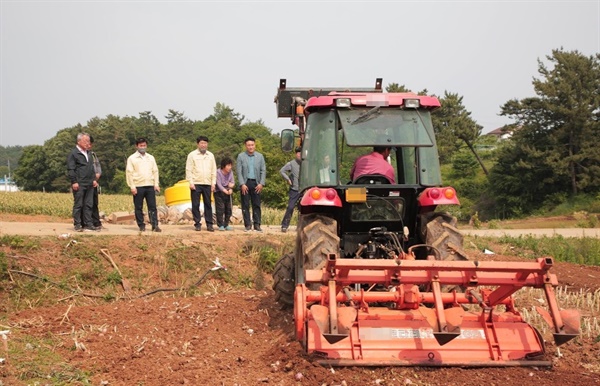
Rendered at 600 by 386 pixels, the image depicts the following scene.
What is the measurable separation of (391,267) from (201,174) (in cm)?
780

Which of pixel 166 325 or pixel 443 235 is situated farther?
pixel 166 325

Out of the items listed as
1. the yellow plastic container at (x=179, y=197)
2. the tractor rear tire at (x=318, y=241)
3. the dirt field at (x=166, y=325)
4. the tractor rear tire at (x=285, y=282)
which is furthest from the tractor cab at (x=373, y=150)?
the yellow plastic container at (x=179, y=197)

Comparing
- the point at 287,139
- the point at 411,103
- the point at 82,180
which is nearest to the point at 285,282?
the point at 287,139

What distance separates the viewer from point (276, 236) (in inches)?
491

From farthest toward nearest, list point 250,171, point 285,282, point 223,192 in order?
point 223,192
point 250,171
point 285,282

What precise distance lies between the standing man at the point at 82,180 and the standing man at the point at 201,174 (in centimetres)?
172

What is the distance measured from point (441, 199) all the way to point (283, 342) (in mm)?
1980

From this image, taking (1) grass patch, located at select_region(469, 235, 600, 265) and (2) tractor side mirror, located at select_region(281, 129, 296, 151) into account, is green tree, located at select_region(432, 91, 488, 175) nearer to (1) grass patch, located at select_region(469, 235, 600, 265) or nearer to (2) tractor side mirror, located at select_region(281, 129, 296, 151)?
(1) grass patch, located at select_region(469, 235, 600, 265)

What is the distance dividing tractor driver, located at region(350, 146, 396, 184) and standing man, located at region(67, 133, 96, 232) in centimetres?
641

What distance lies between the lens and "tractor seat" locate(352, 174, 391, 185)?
6744 mm

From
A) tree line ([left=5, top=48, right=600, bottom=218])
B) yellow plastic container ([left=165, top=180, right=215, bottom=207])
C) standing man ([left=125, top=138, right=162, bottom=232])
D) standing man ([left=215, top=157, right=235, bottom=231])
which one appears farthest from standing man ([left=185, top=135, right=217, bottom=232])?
tree line ([left=5, top=48, right=600, bottom=218])

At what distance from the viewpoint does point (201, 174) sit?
41.5 feet

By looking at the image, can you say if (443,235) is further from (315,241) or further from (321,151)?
(321,151)

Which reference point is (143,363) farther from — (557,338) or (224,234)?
(224,234)
